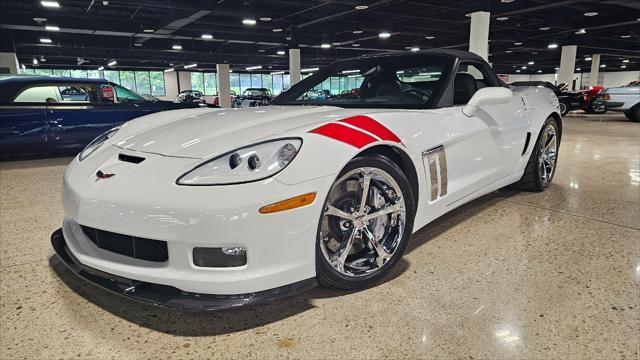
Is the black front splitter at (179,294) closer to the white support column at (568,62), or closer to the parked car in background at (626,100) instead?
the parked car in background at (626,100)

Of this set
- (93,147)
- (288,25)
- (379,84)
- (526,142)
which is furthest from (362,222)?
(288,25)

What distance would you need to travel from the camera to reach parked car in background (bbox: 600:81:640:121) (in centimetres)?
1143

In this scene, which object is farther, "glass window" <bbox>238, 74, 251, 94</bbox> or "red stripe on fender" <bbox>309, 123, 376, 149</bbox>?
"glass window" <bbox>238, 74, 251, 94</bbox>

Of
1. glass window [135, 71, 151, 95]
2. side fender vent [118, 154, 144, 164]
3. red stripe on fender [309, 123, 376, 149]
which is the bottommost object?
side fender vent [118, 154, 144, 164]

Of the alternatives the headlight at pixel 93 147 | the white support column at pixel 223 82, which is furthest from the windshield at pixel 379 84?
the white support column at pixel 223 82

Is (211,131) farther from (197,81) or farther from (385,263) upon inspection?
(197,81)

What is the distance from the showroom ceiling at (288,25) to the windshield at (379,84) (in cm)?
983

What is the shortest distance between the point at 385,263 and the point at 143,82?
1601 inches

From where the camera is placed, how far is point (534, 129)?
328cm

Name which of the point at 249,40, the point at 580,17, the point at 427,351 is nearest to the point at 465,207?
the point at 427,351

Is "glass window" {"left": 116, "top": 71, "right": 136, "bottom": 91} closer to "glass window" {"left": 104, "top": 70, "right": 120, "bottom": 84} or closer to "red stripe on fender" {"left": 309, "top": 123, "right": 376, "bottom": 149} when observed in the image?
"glass window" {"left": 104, "top": 70, "right": 120, "bottom": 84}

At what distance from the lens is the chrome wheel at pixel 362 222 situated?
1798mm

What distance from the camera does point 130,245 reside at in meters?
1.58

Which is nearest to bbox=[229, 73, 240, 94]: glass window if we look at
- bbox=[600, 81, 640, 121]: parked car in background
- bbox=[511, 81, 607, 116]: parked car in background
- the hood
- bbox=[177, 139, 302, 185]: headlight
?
bbox=[511, 81, 607, 116]: parked car in background
